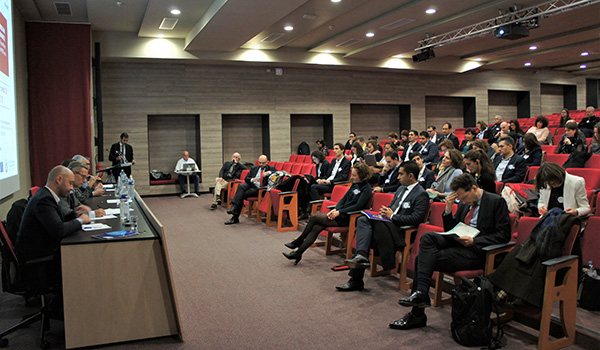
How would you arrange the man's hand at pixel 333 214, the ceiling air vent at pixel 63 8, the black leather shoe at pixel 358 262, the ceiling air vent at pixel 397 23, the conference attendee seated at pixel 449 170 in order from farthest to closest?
the ceiling air vent at pixel 397 23, the ceiling air vent at pixel 63 8, the conference attendee seated at pixel 449 170, the man's hand at pixel 333 214, the black leather shoe at pixel 358 262

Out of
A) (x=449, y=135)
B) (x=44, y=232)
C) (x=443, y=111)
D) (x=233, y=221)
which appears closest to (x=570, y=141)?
(x=449, y=135)

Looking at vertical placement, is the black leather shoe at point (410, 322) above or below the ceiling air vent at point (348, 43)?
below

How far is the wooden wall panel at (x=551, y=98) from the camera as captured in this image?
1758 cm

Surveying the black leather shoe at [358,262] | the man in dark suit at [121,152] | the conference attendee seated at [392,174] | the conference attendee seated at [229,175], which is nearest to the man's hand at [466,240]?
the black leather shoe at [358,262]

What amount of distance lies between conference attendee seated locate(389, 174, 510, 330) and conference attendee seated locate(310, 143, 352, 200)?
4027mm

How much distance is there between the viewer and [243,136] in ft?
43.2

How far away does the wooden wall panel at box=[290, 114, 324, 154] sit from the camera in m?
13.8

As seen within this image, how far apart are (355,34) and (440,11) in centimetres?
216

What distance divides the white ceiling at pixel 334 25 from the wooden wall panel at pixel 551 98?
388 centimetres

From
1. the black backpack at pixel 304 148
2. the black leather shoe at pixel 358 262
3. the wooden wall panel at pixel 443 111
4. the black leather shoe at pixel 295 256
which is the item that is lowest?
the black leather shoe at pixel 295 256

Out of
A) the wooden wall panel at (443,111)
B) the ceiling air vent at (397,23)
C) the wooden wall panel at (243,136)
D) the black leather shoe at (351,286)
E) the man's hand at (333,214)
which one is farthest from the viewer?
the wooden wall panel at (443,111)

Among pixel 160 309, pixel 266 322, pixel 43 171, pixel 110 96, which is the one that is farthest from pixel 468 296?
pixel 110 96

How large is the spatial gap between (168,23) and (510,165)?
7168 mm

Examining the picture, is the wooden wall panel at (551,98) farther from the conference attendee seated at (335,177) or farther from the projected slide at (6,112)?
the projected slide at (6,112)
